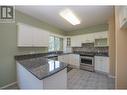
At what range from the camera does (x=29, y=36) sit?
3273 mm

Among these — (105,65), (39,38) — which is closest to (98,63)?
(105,65)

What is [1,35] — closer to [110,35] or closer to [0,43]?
[0,43]

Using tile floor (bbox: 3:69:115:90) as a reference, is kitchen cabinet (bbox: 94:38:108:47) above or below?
above

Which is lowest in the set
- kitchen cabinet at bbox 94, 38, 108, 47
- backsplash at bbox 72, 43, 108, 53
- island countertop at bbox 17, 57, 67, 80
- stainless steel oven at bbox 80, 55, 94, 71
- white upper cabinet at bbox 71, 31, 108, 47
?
stainless steel oven at bbox 80, 55, 94, 71

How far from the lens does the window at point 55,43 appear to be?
526cm

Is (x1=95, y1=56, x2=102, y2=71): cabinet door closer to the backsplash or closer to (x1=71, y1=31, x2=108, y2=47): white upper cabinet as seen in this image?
the backsplash

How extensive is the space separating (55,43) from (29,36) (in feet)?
8.25

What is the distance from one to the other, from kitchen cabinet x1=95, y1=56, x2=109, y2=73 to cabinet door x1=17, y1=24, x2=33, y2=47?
2.80 meters

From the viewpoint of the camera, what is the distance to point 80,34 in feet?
19.3

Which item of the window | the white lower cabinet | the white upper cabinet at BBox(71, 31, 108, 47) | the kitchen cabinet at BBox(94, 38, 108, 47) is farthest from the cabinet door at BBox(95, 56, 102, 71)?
the window

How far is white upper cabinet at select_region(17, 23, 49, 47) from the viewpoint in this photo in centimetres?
304
